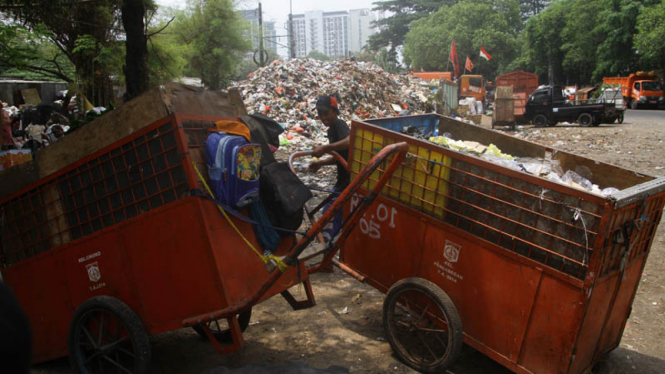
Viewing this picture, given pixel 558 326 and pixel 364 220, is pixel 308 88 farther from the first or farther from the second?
pixel 558 326

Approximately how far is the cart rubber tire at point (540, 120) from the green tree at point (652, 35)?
14.6 meters

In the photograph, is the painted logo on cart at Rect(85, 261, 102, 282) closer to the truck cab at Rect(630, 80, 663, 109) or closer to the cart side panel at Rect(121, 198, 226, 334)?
the cart side panel at Rect(121, 198, 226, 334)

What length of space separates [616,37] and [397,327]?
37404 millimetres

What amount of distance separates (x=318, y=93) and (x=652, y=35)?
891 inches

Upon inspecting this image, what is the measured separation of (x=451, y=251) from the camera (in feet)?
10.1

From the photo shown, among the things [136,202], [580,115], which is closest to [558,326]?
[136,202]

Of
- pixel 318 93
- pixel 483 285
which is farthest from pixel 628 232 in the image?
pixel 318 93

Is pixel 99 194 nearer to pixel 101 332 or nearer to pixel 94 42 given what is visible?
pixel 101 332

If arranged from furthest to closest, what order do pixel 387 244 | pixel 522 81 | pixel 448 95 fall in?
pixel 522 81
pixel 448 95
pixel 387 244

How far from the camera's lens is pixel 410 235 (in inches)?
130

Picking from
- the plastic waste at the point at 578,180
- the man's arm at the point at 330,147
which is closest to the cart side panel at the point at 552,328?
the plastic waste at the point at 578,180

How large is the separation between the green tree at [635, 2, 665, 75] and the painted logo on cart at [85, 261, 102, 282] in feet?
111

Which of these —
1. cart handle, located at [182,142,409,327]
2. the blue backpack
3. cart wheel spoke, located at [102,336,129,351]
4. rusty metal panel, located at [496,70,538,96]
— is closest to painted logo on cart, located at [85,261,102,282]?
cart wheel spoke, located at [102,336,129,351]

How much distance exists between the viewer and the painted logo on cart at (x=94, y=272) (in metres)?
2.99
